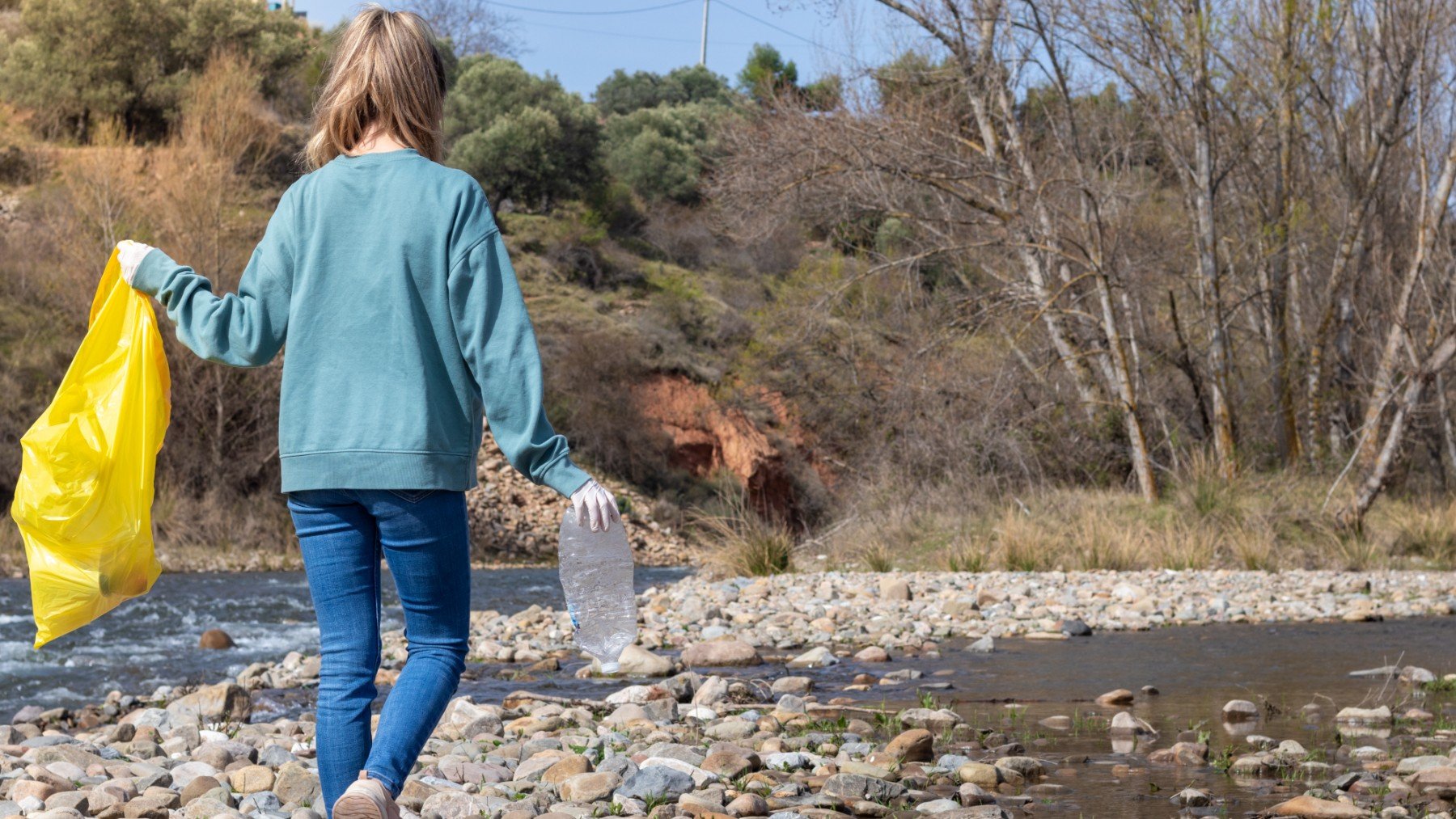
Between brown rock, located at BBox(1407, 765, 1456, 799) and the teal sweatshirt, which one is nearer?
the teal sweatshirt

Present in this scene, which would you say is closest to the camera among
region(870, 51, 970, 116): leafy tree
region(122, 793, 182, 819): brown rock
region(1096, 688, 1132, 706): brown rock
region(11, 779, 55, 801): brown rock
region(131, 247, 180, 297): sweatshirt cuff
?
region(131, 247, 180, 297): sweatshirt cuff

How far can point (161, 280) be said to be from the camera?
2693mm

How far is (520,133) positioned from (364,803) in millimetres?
33817

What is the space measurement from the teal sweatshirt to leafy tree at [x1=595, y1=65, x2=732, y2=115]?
4318 centimetres

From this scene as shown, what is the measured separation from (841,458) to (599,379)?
769cm

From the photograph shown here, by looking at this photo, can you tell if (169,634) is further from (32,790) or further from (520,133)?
(520,133)

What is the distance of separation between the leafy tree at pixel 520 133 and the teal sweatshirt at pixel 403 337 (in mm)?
32683

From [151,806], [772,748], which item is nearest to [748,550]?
[772,748]

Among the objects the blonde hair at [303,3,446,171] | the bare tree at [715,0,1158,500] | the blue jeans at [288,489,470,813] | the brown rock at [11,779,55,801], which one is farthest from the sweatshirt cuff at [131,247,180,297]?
the bare tree at [715,0,1158,500]

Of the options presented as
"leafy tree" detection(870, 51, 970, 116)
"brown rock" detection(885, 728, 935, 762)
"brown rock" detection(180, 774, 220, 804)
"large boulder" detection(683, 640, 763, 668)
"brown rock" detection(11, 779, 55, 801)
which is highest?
"leafy tree" detection(870, 51, 970, 116)

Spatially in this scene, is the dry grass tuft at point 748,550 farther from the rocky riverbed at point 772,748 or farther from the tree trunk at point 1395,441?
the tree trunk at point 1395,441

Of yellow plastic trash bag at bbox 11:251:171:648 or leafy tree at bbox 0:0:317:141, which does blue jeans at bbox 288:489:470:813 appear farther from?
leafy tree at bbox 0:0:317:141

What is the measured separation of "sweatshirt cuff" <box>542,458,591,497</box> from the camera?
2.43 meters

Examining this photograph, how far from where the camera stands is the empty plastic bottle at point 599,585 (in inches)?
101
